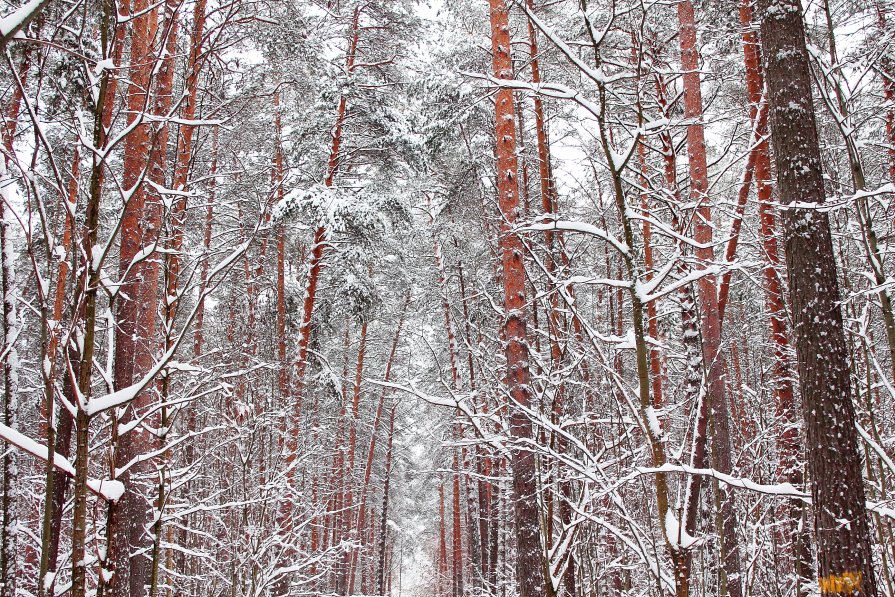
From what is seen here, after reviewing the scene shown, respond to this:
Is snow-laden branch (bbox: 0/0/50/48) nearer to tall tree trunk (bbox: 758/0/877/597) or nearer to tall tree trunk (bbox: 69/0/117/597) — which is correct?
tall tree trunk (bbox: 69/0/117/597)

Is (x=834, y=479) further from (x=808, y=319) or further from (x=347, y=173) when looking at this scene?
(x=347, y=173)

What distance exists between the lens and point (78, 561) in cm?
183

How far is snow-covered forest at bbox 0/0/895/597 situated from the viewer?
2316 mm

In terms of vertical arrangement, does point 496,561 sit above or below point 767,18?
below

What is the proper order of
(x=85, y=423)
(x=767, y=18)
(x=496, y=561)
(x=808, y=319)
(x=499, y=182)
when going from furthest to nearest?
(x=496, y=561)
(x=499, y=182)
(x=767, y=18)
(x=808, y=319)
(x=85, y=423)

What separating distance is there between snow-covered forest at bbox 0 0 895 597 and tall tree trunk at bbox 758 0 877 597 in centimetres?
2

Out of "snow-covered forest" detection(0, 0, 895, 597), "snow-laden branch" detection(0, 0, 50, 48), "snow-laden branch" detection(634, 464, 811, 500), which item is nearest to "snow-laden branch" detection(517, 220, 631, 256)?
"snow-covered forest" detection(0, 0, 895, 597)

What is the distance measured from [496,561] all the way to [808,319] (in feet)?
34.1

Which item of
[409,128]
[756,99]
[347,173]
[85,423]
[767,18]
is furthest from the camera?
[347,173]

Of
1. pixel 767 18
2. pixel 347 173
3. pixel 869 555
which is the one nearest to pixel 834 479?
pixel 869 555

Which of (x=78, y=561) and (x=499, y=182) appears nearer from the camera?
(x=78, y=561)

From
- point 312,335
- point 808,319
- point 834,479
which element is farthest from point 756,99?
point 312,335

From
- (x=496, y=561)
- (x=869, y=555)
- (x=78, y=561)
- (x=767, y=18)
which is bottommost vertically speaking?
(x=496, y=561)

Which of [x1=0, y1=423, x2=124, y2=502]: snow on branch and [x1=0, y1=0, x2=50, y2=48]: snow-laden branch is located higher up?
[x1=0, y1=0, x2=50, y2=48]: snow-laden branch
